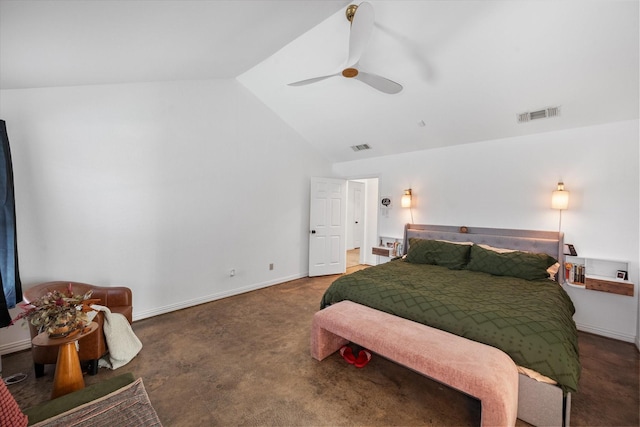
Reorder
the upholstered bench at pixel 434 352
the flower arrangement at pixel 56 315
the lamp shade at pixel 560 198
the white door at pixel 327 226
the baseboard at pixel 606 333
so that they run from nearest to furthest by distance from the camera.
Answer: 1. the upholstered bench at pixel 434 352
2. the flower arrangement at pixel 56 315
3. the baseboard at pixel 606 333
4. the lamp shade at pixel 560 198
5. the white door at pixel 327 226

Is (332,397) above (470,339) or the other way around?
the other way around

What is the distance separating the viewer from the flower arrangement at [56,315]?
1582mm

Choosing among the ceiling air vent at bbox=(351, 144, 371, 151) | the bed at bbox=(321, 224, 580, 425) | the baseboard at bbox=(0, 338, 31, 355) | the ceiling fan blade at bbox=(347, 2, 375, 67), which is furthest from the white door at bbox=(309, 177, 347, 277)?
the baseboard at bbox=(0, 338, 31, 355)

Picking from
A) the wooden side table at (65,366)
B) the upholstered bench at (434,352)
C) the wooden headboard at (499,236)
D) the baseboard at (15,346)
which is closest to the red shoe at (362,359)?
the upholstered bench at (434,352)

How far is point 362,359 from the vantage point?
2309 mm

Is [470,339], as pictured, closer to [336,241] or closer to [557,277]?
[557,277]

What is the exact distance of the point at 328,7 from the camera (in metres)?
2.38

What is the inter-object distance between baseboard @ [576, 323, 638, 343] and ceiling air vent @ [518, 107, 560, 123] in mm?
2558

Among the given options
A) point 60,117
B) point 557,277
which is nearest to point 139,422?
point 60,117

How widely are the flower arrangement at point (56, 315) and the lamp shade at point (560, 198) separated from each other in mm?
4849

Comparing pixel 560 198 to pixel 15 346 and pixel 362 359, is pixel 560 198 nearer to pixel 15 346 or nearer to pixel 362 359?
pixel 362 359

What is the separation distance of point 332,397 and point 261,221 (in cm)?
301

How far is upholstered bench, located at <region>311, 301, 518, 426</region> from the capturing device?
1.46 metres

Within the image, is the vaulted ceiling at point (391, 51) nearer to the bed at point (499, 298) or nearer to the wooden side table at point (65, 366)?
the bed at point (499, 298)
